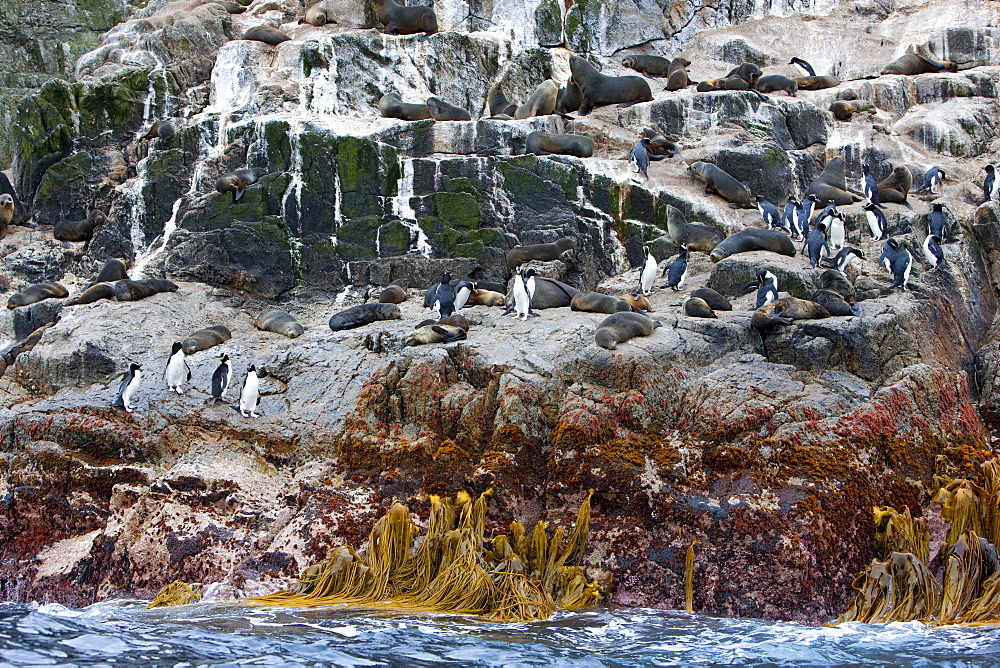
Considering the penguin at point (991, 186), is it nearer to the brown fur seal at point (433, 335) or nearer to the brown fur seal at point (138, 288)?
the brown fur seal at point (433, 335)

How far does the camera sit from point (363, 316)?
550 inches

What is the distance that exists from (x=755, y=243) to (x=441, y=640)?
965 centimetres

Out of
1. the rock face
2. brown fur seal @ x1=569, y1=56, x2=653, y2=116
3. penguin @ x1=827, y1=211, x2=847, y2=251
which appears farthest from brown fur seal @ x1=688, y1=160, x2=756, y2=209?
brown fur seal @ x1=569, y1=56, x2=653, y2=116

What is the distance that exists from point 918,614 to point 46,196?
16.3 metres

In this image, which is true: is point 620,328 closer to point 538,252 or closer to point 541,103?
point 538,252

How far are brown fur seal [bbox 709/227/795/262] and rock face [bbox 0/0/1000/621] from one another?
16.4 inches

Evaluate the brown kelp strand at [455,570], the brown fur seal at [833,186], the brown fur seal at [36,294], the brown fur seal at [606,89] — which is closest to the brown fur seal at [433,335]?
the brown kelp strand at [455,570]

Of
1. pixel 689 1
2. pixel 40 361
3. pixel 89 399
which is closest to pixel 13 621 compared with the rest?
pixel 89 399

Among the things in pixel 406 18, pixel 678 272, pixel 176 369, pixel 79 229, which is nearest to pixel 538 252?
pixel 678 272

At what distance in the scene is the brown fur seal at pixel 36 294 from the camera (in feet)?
51.1

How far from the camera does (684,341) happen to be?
1202 cm

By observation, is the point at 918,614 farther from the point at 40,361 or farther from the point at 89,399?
the point at 40,361

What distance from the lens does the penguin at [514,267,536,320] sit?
43.3ft

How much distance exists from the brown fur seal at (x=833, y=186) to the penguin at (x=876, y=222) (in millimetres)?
1598
